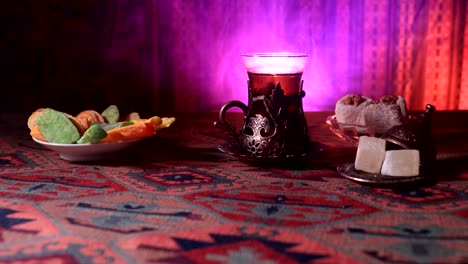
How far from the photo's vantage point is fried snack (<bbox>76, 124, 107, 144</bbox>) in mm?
945

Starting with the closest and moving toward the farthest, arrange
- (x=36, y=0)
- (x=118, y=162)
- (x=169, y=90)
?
(x=118, y=162)
(x=36, y=0)
(x=169, y=90)

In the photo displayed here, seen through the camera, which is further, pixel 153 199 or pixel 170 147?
pixel 170 147

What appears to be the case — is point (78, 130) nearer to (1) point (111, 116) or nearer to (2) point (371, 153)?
(1) point (111, 116)

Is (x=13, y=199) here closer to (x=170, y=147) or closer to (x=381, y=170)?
(x=170, y=147)

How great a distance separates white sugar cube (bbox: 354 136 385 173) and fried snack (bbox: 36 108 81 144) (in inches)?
19.8

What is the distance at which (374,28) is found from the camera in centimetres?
261

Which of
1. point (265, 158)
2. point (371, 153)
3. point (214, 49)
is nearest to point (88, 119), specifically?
point (265, 158)

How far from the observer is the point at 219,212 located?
2.31ft

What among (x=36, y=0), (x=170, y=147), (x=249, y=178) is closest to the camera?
(x=249, y=178)

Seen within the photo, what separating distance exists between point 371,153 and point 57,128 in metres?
0.56

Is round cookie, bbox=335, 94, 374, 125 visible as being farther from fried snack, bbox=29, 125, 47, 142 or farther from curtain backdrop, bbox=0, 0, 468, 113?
curtain backdrop, bbox=0, 0, 468, 113

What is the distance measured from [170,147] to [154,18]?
1.53 m

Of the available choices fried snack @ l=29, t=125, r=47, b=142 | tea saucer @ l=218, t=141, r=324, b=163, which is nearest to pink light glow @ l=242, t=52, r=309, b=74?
tea saucer @ l=218, t=141, r=324, b=163

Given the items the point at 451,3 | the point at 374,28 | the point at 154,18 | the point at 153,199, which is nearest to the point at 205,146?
the point at 153,199
